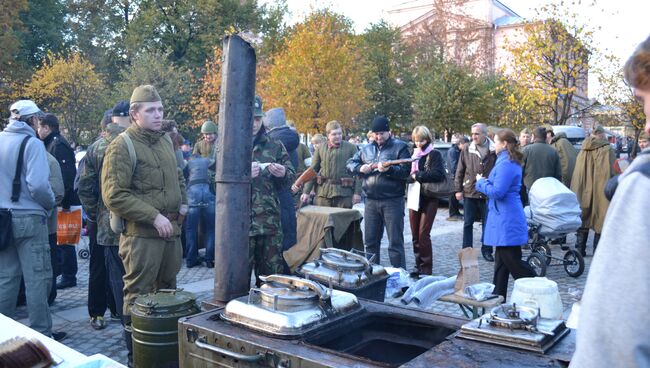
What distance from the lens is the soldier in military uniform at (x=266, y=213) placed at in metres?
5.07

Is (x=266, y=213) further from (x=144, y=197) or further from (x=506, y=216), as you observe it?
(x=506, y=216)

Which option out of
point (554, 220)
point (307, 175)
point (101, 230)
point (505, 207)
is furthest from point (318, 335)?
point (554, 220)

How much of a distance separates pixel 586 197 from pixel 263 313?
7882 mm

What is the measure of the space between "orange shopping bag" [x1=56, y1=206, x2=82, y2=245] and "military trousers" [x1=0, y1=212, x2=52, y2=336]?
176 centimetres

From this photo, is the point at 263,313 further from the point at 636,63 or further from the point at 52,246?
the point at 52,246

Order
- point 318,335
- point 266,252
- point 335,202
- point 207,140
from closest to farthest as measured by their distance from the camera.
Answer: point 318,335 → point 266,252 → point 335,202 → point 207,140

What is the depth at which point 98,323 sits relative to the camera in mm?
5492

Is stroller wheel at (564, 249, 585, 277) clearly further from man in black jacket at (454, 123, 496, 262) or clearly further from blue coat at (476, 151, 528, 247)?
blue coat at (476, 151, 528, 247)

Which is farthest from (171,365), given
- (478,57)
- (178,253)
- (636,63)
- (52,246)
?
(478,57)

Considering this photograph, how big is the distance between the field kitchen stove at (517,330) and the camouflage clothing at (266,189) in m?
2.91

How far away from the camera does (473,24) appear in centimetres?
4747

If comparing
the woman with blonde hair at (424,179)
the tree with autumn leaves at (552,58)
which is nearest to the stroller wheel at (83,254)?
the woman with blonde hair at (424,179)

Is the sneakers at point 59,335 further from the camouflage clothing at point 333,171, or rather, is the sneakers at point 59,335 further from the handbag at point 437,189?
the handbag at point 437,189

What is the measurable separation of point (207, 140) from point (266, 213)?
159 inches
